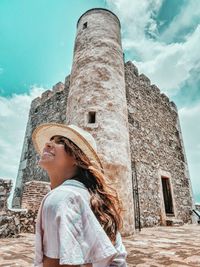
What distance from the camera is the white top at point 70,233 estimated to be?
780 millimetres

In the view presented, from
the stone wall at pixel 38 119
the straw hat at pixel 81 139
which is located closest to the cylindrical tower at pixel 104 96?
the stone wall at pixel 38 119

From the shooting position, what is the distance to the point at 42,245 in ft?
2.83

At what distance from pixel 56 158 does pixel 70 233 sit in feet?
1.47

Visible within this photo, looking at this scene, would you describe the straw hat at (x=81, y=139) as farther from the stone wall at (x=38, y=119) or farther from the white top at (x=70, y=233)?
the stone wall at (x=38, y=119)

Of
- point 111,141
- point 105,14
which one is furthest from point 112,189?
point 105,14

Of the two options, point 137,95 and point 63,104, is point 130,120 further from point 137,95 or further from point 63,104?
point 63,104

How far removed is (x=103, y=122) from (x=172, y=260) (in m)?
3.83

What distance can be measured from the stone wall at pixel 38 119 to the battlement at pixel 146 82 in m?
2.77

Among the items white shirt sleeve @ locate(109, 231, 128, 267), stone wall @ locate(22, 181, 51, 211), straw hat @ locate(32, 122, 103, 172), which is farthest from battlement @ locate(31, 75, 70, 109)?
white shirt sleeve @ locate(109, 231, 128, 267)

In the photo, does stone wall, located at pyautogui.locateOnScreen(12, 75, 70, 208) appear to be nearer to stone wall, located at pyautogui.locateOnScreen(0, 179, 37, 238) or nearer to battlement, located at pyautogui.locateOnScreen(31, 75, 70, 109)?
battlement, located at pyautogui.locateOnScreen(31, 75, 70, 109)

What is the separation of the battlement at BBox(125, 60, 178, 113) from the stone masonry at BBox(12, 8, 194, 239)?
51mm

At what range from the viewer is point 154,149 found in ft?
31.0

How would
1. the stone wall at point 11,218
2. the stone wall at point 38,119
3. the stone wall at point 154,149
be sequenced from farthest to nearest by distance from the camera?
the stone wall at point 38,119 → the stone wall at point 154,149 → the stone wall at point 11,218

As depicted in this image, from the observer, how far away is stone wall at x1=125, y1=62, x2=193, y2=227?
8.20 meters
